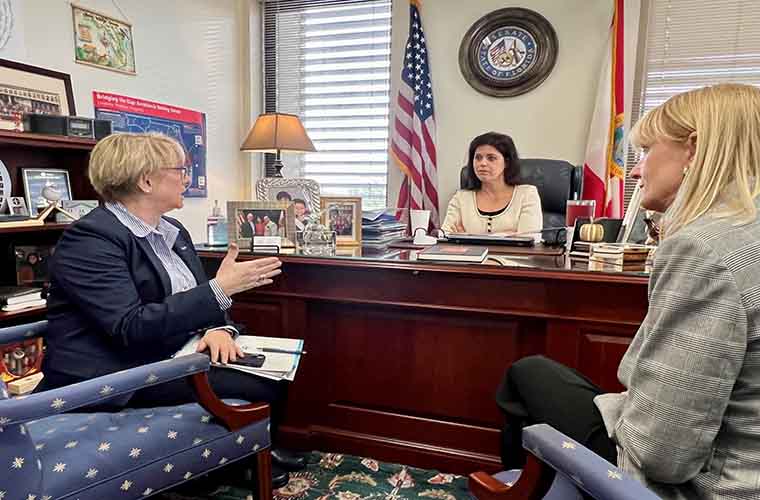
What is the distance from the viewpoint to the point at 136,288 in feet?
4.51

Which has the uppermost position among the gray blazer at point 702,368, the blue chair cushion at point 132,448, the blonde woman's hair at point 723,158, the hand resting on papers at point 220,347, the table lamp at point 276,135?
the table lamp at point 276,135

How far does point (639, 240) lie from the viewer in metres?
1.69

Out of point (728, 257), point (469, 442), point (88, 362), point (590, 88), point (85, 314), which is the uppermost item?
point (590, 88)

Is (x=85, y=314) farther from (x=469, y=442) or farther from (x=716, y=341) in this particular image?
(x=716, y=341)

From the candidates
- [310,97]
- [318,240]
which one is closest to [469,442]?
[318,240]

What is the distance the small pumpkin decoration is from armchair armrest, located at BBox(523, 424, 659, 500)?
102 centimetres

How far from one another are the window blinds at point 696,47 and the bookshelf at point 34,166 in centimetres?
301

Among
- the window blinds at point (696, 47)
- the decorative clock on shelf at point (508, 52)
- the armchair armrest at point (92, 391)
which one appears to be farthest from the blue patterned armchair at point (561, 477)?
the decorative clock on shelf at point (508, 52)

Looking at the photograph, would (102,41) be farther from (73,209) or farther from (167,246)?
(167,246)

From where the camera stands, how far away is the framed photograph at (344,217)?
6.31 ft

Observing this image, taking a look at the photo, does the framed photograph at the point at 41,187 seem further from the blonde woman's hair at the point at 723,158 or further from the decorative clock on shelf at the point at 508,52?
the decorative clock on shelf at the point at 508,52

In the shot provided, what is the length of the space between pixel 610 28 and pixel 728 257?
3.07 m

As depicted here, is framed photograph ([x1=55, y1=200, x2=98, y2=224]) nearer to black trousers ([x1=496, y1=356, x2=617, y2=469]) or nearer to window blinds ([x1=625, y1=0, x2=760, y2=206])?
black trousers ([x1=496, y1=356, x2=617, y2=469])

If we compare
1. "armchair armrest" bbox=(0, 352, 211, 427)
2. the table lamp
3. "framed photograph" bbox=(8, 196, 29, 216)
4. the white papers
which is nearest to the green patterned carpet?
"armchair armrest" bbox=(0, 352, 211, 427)
